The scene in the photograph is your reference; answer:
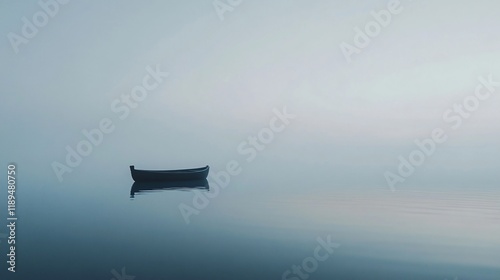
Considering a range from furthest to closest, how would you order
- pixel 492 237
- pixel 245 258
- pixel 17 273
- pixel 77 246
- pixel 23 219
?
pixel 23 219 < pixel 492 237 < pixel 77 246 < pixel 245 258 < pixel 17 273

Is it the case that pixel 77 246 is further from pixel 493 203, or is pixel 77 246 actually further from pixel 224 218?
pixel 493 203

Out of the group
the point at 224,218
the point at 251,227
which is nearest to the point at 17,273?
the point at 251,227

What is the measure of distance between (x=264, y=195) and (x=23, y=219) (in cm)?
1485

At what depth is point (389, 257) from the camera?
13.9 metres

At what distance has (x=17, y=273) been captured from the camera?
11781 millimetres

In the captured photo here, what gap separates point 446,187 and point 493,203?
30.0ft

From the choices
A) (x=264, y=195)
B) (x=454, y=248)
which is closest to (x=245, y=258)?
(x=454, y=248)

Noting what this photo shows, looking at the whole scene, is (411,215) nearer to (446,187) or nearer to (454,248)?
(454,248)

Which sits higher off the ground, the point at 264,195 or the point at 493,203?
the point at 264,195

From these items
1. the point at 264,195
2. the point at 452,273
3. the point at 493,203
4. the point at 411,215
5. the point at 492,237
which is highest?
the point at 264,195

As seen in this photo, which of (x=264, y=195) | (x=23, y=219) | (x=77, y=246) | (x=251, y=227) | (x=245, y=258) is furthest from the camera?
(x=264, y=195)

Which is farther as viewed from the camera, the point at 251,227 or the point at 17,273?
the point at 251,227

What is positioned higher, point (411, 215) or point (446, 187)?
point (446, 187)

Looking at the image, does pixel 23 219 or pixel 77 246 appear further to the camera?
pixel 23 219
